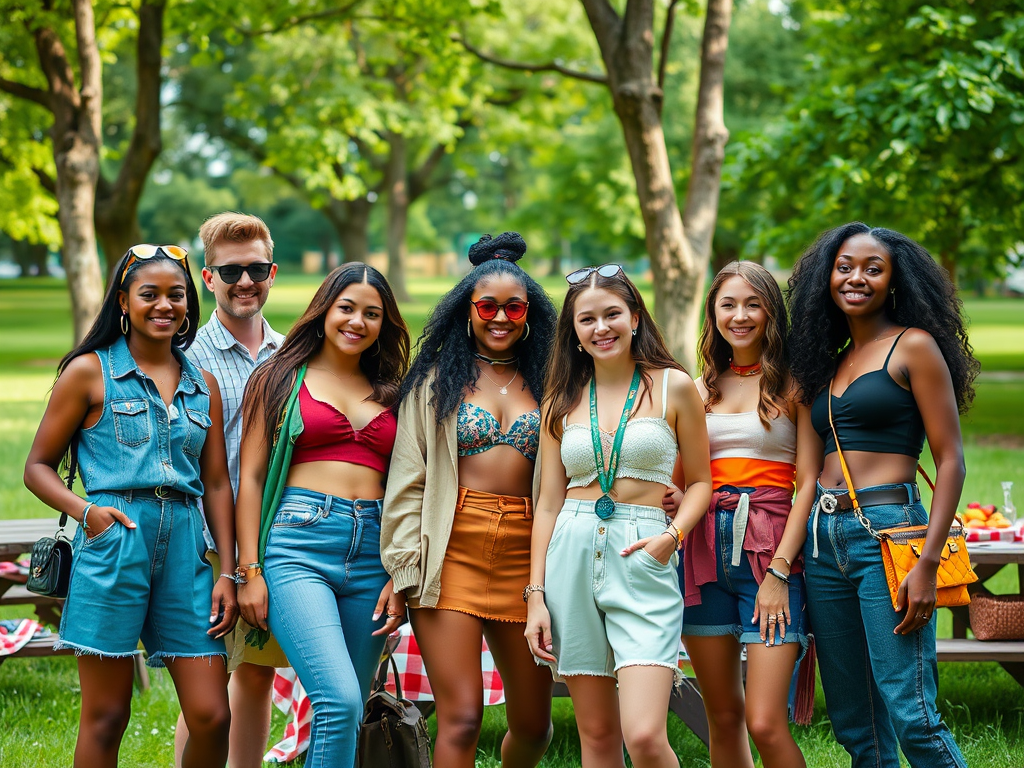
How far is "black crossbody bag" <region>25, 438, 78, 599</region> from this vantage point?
348 centimetres

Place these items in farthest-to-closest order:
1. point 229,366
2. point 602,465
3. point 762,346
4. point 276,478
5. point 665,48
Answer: point 665,48 < point 229,366 < point 762,346 < point 276,478 < point 602,465

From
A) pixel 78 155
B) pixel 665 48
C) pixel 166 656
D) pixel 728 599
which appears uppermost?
pixel 665 48

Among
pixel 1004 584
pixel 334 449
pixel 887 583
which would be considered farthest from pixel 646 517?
pixel 1004 584

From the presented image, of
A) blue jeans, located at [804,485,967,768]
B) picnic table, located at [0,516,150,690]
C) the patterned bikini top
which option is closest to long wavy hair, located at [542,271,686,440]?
the patterned bikini top

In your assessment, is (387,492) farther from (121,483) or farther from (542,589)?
(121,483)

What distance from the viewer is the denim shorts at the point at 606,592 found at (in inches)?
139

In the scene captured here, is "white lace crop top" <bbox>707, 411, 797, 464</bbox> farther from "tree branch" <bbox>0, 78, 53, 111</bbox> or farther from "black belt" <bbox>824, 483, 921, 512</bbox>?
"tree branch" <bbox>0, 78, 53, 111</bbox>

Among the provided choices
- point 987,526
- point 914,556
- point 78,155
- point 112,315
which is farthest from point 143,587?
point 78,155

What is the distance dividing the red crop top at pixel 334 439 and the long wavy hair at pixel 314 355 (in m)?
0.11

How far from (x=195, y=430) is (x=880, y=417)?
2.41m

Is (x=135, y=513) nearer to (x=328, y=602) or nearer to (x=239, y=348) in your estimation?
(x=328, y=602)

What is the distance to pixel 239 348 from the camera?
437 cm

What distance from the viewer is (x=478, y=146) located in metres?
32.7

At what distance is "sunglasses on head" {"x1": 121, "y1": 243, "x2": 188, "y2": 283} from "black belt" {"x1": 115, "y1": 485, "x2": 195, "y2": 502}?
30.0 inches
